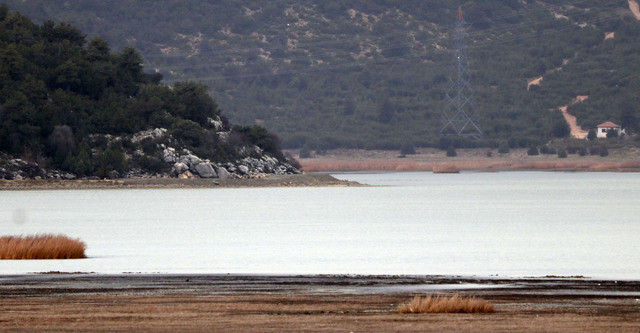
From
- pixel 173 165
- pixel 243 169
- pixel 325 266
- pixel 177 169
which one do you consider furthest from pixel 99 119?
pixel 325 266

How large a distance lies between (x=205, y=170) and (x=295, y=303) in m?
115

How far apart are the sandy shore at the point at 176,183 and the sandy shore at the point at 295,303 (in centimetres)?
9427

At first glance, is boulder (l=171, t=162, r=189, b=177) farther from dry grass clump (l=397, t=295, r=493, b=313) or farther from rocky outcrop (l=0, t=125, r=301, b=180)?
dry grass clump (l=397, t=295, r=493, b=313)

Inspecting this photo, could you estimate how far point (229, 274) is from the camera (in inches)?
1539

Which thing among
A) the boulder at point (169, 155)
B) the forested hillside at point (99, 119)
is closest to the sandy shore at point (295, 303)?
the forested hillside at point (99, 119)

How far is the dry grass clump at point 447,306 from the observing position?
26312 millimetres

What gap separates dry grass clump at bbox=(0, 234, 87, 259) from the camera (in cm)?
4481

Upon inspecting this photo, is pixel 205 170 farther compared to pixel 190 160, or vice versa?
pixel 205 170

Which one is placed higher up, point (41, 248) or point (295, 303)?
point (295, 303)

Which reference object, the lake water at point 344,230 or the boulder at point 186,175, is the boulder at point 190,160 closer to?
the boulder at point 186,175

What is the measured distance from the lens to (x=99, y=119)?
5787 inches

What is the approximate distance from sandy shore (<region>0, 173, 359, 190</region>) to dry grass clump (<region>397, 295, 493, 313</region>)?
4137 inches

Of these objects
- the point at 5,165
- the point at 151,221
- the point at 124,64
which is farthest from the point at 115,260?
the point at 124,64

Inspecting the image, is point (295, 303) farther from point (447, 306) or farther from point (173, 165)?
point (173, 165)
